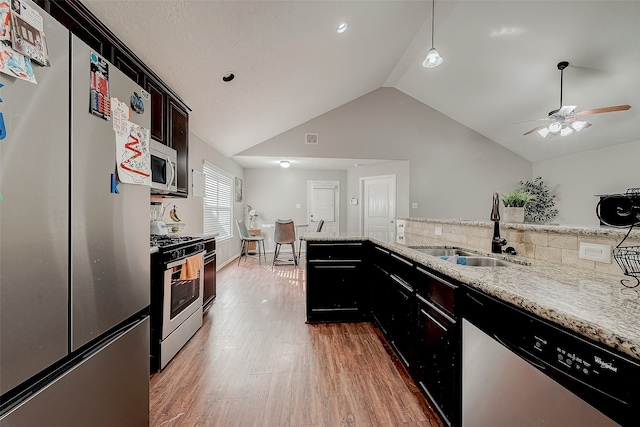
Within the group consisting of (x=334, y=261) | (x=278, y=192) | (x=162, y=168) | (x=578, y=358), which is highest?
(x=278, y=192)

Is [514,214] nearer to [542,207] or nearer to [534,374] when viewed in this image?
[534,374]

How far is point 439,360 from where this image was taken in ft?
4.86

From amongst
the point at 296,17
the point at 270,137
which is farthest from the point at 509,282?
the point at 270,137

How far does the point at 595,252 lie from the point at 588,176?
218 inches

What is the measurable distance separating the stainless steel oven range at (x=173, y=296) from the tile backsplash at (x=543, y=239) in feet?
7.44

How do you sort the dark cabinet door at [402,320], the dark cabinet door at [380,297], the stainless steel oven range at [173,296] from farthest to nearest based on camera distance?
the dark cabinet door at [380,297], the stainless steel oven range at [173,296], the dark cabinet door at [402,320]

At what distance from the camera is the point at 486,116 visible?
5.36 m

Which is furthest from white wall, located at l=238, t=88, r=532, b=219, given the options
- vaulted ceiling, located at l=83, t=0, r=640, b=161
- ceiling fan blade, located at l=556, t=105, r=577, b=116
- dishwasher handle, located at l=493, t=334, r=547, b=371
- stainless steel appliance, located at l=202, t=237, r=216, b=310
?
dishwasher handle, located at l=493, t=334, r=547, b=371

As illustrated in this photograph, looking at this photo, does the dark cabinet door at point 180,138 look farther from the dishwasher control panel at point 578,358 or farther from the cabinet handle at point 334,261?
the dishwasher control panel at point 578,358

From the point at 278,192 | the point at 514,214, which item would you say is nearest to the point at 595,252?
the point at 514,214

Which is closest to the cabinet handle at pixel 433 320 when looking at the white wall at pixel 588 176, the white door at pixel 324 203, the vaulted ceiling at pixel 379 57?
the vaulted ceiling at pixel 379 57

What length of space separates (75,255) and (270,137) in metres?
4.98

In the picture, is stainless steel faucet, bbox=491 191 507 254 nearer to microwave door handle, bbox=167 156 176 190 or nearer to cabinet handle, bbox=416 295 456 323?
cabinet handle, bbox=416 295 456 323

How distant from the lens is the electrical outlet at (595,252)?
123 centimetres
